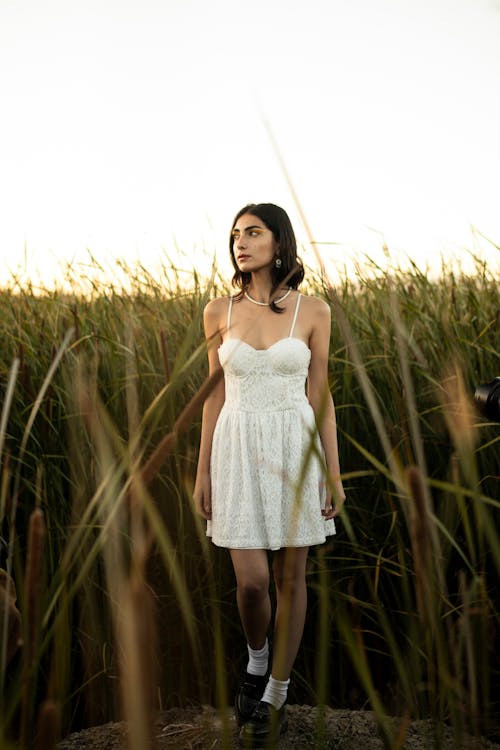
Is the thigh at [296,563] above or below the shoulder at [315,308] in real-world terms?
below

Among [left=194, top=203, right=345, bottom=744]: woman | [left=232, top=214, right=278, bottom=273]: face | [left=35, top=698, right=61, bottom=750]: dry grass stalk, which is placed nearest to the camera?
[left=35, top=698, right=61, bottom=750]: dry grass stalk

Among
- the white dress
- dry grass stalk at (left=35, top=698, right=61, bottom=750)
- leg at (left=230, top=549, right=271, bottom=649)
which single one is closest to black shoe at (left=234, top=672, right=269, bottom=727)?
leg at (left=230, top=549, right=271, bottom=649)

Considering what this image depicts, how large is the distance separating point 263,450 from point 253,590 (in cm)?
45

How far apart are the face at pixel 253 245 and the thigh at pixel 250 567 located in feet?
3.15

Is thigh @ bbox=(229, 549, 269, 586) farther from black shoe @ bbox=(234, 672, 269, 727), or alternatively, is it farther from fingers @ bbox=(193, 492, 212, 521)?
black shoe @ bbox=(234, 672, 269, 727)

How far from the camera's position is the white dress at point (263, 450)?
232cm

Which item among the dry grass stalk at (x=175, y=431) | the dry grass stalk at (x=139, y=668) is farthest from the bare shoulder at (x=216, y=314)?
the dry grass stalk at (x=139, y=668)

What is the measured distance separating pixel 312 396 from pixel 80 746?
52.2 inches

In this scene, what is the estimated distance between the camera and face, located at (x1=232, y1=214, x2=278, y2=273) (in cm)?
252

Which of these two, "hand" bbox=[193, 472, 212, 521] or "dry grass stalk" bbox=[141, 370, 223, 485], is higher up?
"dry grass stalk" bbox=[141, 370, 223, 485]

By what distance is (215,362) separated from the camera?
245 centimetres

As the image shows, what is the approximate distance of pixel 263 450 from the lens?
239 centimetres

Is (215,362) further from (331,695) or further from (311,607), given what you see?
(331,695)

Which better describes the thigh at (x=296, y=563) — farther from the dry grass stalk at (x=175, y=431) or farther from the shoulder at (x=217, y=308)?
the dry grass stalk at (x=175, y=431)
